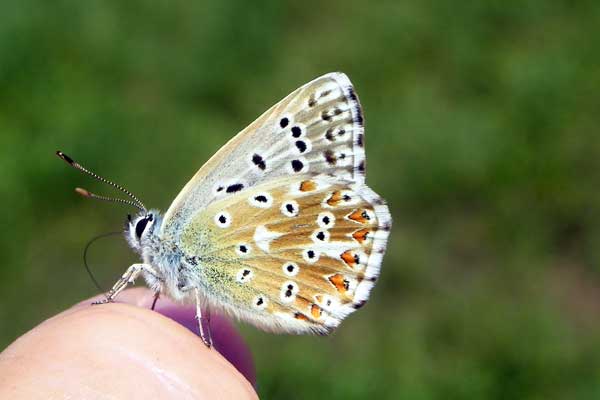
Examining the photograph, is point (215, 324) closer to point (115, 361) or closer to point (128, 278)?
point (128, 278)

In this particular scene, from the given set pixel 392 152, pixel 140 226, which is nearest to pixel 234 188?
pixel 140 226

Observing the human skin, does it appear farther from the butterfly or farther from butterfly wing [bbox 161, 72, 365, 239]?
butterfly wing [bbox 161, 72, 365, 239]

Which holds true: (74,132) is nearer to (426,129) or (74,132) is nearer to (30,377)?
(426,129)

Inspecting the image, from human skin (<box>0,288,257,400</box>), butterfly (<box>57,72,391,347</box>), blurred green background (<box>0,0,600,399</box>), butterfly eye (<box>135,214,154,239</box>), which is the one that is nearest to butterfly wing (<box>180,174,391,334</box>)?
butterfly (<box>57,72,391,347</box>)

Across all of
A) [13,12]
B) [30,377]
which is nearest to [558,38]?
[13,12]

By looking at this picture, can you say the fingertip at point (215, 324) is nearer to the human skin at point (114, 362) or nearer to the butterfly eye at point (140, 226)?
the butterfly eye at point (140, 226)

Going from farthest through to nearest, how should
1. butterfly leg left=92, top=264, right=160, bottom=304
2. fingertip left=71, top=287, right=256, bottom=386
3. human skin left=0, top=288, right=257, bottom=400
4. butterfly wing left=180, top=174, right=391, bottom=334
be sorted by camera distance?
fingertip left=71, top=287, right=256, bottom=386 → butterfly wing left=180, top=174, right=391, bottom=334 → butterfly leg left=92, top=264, right=160, bottom=304 → human skin left=0, top=288, right=257, bottom=400

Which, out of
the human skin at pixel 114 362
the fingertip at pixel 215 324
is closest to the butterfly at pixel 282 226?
the fingertip at pixel 215 324
